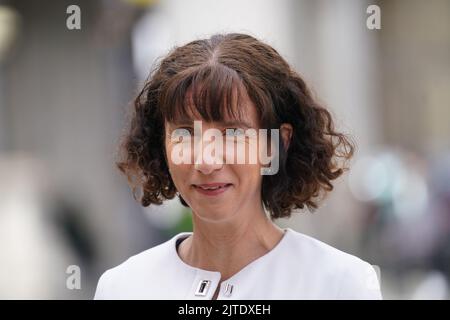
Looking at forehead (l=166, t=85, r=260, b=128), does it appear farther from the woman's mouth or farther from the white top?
the white top

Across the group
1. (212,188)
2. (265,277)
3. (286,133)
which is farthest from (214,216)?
(286,133)

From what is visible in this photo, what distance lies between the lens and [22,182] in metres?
7.76

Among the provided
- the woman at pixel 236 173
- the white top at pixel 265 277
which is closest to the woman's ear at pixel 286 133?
the woman at pixel 236 173

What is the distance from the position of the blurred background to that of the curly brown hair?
3918mm

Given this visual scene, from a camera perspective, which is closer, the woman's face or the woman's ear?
the woman's face

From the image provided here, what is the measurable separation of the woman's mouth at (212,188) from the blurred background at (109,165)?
4.33 meters

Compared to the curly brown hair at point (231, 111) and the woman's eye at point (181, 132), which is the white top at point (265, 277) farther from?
the woman's eye at point (181, 132)

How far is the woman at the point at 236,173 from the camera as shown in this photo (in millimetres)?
2139

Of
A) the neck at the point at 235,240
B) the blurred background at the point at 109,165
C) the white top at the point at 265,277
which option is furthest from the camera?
the blurred background at the point at 109,165

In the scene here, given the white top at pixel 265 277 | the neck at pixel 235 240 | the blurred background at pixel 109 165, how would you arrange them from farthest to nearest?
the blurred background at pixel 109 165
the neck at pixel 235 240
the white top at pixel 265 277

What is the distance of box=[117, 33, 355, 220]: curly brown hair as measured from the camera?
2.20m

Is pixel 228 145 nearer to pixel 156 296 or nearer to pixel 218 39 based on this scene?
pixel 218 39

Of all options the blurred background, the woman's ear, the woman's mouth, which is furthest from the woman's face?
the blurred background

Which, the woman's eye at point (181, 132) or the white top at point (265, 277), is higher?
the woman's eye at point (181, 132)
